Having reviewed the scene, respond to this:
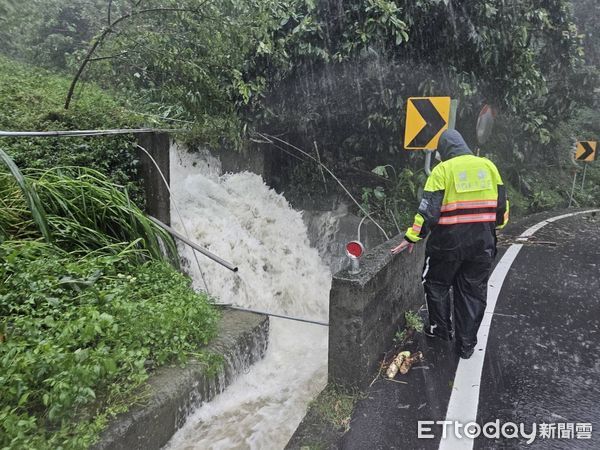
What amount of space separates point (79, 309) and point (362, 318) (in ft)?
6.91

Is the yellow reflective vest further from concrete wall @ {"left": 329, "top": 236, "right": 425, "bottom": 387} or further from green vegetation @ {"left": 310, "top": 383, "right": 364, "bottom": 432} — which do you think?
green vegetation @ {"left": 310, "top": 383, "right": 364, "bottom": 432}

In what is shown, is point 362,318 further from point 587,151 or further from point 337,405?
point 587,151

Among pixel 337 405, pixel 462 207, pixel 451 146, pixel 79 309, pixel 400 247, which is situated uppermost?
pixel 451 146

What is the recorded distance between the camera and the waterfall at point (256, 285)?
3.85 meters

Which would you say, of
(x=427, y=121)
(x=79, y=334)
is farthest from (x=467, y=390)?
(x=427, y=121)

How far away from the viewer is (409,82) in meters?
8.62

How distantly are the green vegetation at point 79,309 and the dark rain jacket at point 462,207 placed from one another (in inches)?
85.8

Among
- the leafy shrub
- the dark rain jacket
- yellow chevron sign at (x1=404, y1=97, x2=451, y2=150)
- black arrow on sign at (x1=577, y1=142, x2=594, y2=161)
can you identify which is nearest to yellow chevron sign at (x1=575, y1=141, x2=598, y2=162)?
black arrow on sign at (x1=577, y1=142, x2=594, y2=161)

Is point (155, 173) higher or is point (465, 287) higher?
point (155, 173)

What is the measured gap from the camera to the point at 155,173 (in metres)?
5.67

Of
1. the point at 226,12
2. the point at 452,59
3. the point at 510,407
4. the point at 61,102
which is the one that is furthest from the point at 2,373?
the point at 452,59

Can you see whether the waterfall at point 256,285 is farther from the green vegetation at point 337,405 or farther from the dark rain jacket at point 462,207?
the dark rain jacket at point 462,207

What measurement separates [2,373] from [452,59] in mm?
8637

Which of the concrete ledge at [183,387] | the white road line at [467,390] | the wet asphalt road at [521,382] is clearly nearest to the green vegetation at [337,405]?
the wet asphalt road at [521,382]
